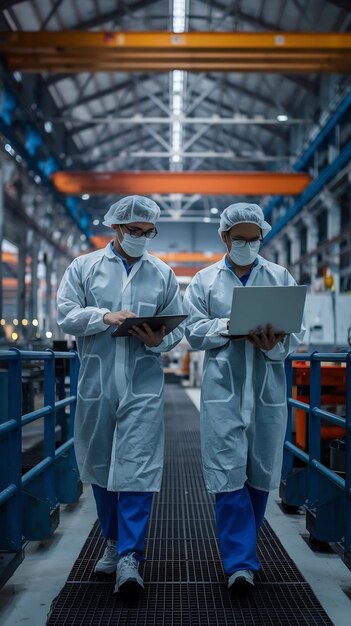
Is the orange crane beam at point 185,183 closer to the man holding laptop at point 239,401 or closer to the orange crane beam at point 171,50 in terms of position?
the orange crane beam at point 171,50

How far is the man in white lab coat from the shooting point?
8.40ft

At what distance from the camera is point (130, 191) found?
15.2m

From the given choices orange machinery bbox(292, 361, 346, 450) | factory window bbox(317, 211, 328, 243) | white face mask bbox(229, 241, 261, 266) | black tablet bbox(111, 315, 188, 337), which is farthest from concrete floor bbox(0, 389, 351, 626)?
factory window bbox(317, 211, 328, 243)

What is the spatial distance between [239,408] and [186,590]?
763 mm

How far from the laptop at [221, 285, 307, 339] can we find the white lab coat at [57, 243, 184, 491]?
332 millimetres

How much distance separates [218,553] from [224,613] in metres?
0.76

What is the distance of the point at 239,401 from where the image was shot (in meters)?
2.65

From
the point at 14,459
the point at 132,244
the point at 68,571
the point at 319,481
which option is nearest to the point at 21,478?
the point at 14,459

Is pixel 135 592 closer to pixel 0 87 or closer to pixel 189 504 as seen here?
pixel 189 504

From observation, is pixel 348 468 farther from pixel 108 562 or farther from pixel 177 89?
pixel 177 89

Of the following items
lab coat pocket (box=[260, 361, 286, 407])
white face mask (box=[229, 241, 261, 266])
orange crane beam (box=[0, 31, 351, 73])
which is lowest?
lab coat pocket (box=[260, 361, 286, 407])

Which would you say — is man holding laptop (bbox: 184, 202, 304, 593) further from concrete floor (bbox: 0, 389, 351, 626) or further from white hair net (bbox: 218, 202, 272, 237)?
concrete floor (bbox: 0, 389, 351, 626)

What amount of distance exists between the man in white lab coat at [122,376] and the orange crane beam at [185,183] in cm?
1249

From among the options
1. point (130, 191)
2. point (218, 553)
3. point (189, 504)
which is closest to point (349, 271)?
point (130, 191)
